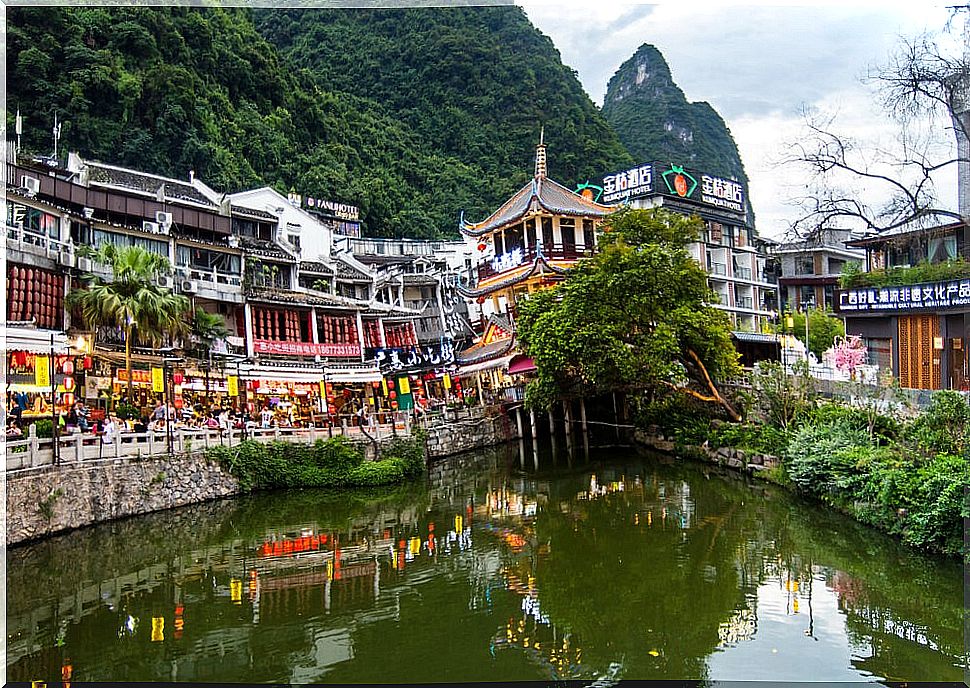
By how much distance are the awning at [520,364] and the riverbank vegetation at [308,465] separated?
7549 millimetres

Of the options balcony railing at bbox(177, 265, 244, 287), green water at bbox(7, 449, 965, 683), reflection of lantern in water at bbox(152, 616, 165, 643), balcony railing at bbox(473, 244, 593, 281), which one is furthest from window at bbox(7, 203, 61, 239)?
balcony railing at bbox(473, 244, 593, 281)

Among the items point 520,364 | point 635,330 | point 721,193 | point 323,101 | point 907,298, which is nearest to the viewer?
point 907,298

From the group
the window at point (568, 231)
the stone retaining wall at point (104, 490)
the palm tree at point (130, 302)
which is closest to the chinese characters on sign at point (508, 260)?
the window at point (568, 231)

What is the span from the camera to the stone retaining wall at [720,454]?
1833cm

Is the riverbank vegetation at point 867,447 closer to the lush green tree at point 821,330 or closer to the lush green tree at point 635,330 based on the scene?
the lush green tree at point 635,330

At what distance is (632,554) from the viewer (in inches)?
483

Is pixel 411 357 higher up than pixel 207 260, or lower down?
lower down

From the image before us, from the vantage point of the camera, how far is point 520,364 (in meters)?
26.8

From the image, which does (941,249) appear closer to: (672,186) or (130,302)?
(130,302)

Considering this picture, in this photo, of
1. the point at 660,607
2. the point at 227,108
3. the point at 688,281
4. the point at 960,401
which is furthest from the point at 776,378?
the point at 227,108

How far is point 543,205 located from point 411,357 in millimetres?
8140

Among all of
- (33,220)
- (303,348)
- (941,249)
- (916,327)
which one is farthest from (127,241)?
(941,249)

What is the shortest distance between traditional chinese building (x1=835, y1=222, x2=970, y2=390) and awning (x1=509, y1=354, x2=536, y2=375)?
9.64 meters

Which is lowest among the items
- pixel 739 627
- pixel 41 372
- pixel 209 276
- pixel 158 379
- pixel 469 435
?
pixel 739 627
